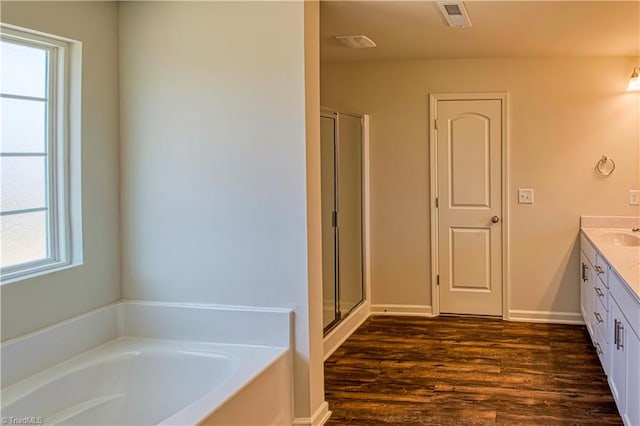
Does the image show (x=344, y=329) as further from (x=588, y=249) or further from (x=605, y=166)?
(x=605, y=166)

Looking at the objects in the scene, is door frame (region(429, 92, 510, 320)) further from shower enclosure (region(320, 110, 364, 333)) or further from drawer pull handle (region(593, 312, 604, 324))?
drawer pull handle (region(593, 312, 604, 324))

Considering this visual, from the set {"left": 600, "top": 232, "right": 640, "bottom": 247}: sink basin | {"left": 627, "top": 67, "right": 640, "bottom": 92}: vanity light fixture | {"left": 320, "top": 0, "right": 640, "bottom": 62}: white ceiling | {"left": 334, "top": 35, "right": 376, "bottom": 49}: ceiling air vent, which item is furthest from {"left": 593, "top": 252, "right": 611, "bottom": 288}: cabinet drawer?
{"left": 334, "top": 35, "right": 376, "bottom": 49}: ceiling air vent

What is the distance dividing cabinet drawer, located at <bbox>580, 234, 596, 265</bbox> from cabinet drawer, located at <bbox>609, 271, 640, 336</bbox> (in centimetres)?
83

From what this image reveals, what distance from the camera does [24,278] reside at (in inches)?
106

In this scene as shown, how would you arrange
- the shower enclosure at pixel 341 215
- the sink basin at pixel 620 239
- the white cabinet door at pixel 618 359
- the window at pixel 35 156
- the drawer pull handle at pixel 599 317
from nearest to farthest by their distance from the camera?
the window at pixel 35 156
the white cabinet door at pixel 618 359
the drawer pull handle at pixel 599 317
the shower enclosure at pixel 341 215
the sink basin at pixel 620 239

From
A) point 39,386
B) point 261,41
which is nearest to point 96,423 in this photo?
point 39,386

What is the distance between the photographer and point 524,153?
515cm

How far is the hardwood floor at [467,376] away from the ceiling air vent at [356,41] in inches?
88.5

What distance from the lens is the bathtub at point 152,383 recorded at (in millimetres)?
2617

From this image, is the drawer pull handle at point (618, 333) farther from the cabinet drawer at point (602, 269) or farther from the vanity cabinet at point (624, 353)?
the cabinet drawer at point (602, 269)

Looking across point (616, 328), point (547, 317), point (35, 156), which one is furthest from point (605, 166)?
point (35, 156)

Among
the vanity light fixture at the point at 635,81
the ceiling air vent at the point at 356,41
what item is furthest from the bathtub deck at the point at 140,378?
the vanity light fixture at the point at 635,81

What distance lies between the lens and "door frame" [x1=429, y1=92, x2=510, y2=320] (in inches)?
203

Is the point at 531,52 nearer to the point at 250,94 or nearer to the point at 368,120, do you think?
the point at 368,120
